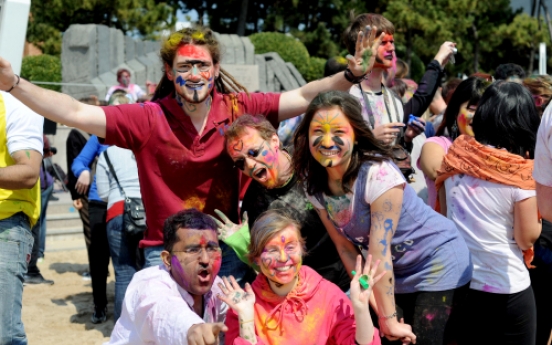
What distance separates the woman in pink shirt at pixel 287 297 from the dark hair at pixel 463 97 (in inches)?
53.6

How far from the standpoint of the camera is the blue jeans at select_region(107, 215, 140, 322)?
515 cm

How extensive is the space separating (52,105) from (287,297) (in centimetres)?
127

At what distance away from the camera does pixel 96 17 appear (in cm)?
2230

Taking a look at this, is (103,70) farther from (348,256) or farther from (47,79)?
(348,256)

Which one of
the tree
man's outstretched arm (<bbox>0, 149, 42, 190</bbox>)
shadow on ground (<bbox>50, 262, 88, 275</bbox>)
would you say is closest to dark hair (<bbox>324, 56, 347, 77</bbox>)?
man's outstretched arm (<bbox>0, 149, 42, 190</bbox>)

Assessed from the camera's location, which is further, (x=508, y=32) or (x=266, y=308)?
(x=508, y=32)

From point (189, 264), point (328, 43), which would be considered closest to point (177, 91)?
point (189, 264)

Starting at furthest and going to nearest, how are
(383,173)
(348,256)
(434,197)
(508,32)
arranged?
(508,32)
(434,197)
(348,256)
(383,173)

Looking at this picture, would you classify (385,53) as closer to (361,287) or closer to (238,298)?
(361,287)

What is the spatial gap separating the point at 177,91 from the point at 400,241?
1254 mm

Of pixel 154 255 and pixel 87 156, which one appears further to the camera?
pixel 87 156

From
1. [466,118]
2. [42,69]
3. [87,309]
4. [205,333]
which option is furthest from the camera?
[42,69]

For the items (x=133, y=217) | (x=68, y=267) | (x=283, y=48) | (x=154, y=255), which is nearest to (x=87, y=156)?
(x=133, y=217)

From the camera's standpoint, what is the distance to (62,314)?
625 cm
